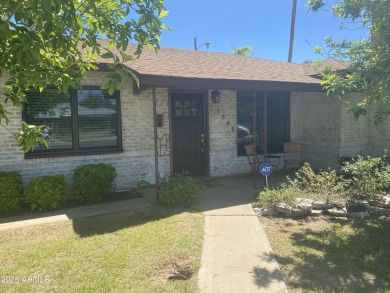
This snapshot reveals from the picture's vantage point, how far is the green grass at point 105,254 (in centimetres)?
326

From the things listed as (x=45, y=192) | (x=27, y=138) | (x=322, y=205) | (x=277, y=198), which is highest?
(x=27, y=138)

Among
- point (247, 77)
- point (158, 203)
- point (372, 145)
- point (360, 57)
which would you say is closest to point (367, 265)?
point (360, 57)

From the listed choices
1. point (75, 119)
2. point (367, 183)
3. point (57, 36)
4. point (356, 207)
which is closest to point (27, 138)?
point (57, 36)

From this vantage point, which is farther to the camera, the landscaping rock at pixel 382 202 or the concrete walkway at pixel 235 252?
the landscaping rock at pixel 382 202

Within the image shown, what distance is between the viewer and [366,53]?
4.46 meters

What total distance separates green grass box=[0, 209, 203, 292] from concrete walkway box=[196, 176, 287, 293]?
0.18 m

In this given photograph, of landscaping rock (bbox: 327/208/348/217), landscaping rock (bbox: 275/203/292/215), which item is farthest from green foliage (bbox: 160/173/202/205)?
landscaping rock (bbox: 327/208/348/217)

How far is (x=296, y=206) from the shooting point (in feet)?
18.1

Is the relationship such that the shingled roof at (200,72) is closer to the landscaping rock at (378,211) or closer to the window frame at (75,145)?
the window frame at (75,145)

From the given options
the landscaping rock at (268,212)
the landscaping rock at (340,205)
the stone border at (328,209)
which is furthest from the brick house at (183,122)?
the landscaping rock at (340,205)

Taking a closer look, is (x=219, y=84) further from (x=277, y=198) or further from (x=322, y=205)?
(x=322, y=205)

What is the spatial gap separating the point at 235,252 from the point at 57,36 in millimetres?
3265

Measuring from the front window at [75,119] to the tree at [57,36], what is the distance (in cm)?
432

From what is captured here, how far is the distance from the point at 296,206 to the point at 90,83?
5025 millimetres
